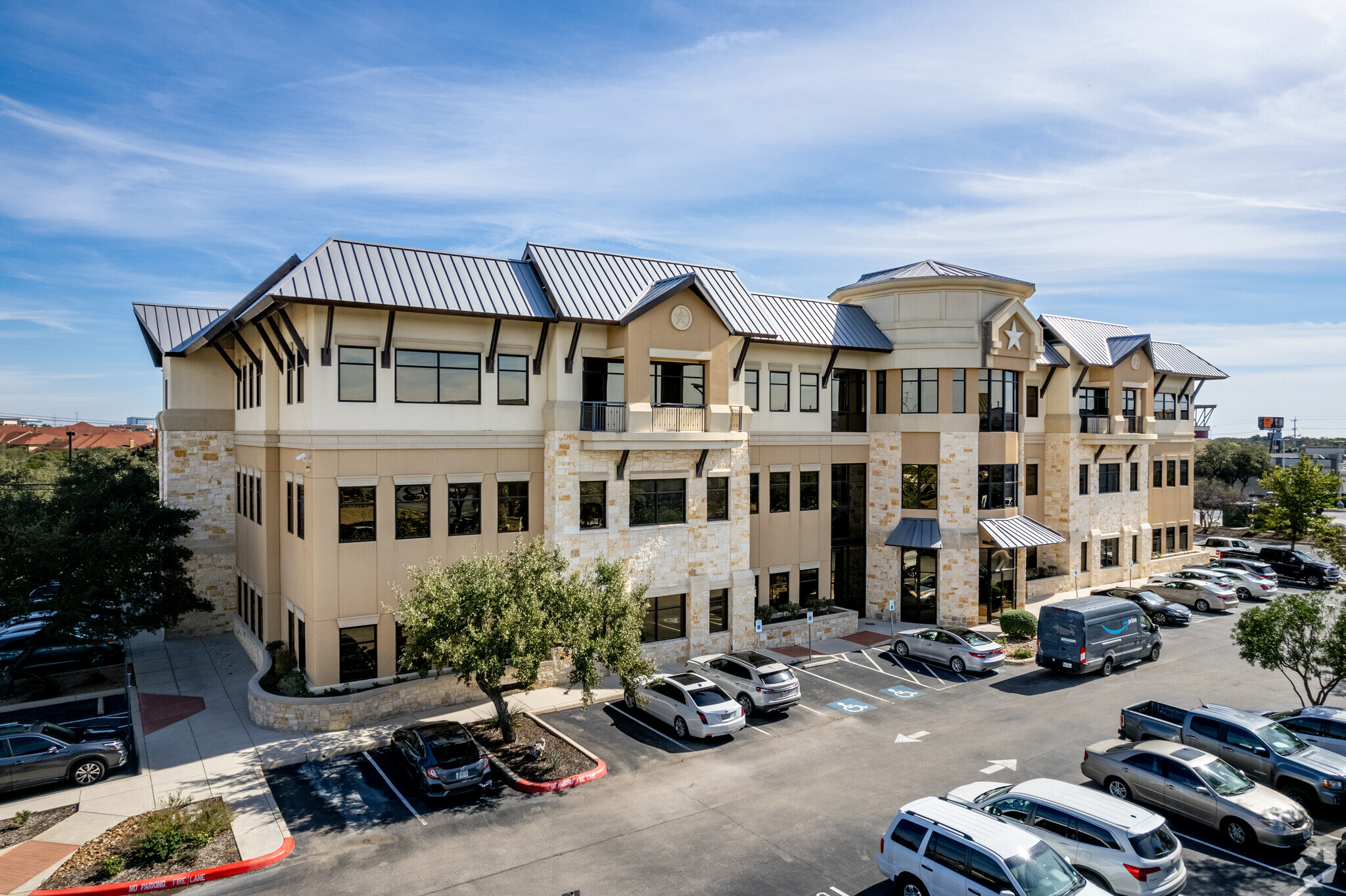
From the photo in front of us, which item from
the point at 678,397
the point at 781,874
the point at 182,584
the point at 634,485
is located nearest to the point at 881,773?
the point at 781,874

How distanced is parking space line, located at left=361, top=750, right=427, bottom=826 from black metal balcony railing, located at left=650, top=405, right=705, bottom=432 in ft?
40.3

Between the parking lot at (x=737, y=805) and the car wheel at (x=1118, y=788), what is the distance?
1143mm

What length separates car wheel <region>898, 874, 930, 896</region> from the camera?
1248 cm

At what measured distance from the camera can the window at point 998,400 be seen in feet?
107

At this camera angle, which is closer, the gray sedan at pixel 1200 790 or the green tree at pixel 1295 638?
the gray sedan at pixel 1200 790

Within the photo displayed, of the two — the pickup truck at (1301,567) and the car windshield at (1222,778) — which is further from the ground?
the car windshield at (1222,778)

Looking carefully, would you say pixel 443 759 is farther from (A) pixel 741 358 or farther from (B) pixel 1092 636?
(B) pixel 1092 636

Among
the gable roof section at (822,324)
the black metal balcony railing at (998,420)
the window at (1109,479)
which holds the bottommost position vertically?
the window at (1109,479)

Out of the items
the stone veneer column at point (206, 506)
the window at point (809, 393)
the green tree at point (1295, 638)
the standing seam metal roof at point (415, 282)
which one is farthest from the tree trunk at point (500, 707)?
the green tree at point (1295, 638)

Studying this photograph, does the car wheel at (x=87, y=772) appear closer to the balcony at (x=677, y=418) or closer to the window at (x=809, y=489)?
the balcony at (x=677, y=418)

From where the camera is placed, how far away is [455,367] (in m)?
23.5

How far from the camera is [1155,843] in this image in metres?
12.7

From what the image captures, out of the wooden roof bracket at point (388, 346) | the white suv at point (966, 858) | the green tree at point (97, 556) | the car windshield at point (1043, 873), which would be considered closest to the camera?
the car windshield at point (1043, 873)

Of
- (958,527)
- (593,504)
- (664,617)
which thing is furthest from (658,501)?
(958,527)
